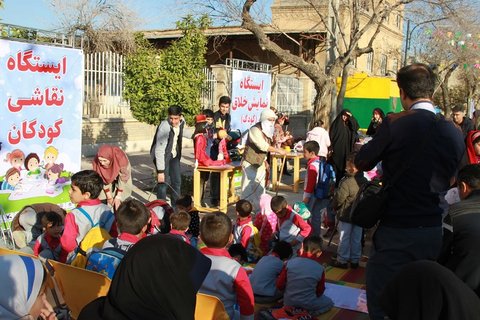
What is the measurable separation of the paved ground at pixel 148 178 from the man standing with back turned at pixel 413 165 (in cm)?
335

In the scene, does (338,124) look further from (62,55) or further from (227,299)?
(227,299)

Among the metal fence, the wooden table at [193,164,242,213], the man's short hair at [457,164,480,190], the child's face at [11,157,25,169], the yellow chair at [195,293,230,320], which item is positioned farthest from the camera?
the metal fence

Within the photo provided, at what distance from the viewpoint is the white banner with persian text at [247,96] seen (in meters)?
10.8

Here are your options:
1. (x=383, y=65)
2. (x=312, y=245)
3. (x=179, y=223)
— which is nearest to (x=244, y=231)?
(x=312, y=245)

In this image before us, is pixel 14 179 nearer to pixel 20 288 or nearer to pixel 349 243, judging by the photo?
pixel 349 243

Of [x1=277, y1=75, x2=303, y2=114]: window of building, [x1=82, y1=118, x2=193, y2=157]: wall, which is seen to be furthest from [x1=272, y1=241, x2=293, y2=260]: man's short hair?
[x1=277, y1=75, x2=303, y2=114]: window of building

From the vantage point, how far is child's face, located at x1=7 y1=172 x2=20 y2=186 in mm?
6094

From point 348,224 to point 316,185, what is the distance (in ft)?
3.01

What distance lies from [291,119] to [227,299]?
61.5ft

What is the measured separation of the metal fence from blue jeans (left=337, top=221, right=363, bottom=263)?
1028 cm

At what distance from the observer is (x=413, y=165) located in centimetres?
298

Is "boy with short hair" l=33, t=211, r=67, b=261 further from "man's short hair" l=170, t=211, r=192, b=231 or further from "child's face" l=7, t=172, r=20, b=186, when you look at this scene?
"child's face" l=7, t=172, r=20, b=186

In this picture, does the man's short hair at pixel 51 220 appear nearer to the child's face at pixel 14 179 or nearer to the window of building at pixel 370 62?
the child's face at pixel 14 179

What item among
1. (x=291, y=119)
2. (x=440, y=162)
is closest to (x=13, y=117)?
(x=440, y=162)
